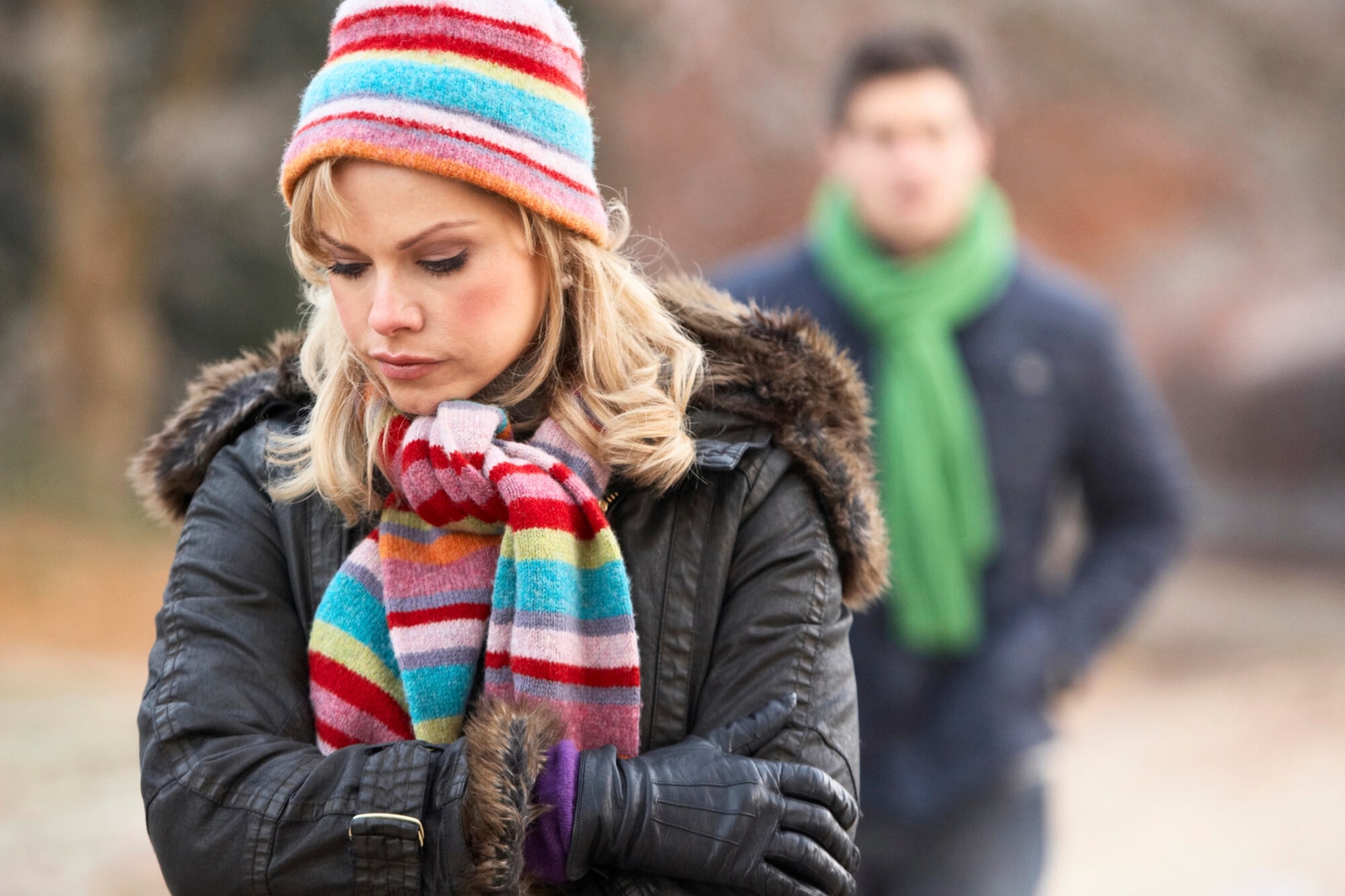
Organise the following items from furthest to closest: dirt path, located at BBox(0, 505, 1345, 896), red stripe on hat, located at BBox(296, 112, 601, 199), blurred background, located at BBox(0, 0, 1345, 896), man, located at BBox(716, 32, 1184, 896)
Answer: blurred background, located at BBox(0, 0, 1345, 896) < dirt path, located at BBox(0, 505, 1345, 896) < man, located at BBox(716, 32, 1184, 896) < red stripe on hat, located at BBox(296, 112, 601, 199)

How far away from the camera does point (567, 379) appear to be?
6.84 feet

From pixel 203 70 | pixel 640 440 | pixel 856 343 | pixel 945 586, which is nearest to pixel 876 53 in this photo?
pixel 856 343

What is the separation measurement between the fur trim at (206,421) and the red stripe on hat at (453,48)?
51cm

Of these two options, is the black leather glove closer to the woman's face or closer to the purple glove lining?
the purple glove lining

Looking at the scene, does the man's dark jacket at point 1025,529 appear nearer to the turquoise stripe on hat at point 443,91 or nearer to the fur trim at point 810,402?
the fur trim at point 810,402

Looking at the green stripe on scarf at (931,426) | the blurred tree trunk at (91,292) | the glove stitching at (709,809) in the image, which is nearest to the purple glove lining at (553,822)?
the glove stitching at (709,809)

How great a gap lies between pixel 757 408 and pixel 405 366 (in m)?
0.51

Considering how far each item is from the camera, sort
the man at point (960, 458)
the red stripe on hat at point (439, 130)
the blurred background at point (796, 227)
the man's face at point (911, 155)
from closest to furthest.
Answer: the red stripe on hat at point (439, 130) < the man at point (960, 458) < the man's face at point (911, 155) < the blurred background at point (796, 227)

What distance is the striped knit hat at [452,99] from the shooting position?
1859 mm

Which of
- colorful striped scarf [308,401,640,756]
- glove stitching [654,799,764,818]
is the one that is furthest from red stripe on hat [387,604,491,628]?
glove stitching [654,799,764,818]

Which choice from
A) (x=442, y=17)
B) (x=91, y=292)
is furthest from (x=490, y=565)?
(x=91, y=292)

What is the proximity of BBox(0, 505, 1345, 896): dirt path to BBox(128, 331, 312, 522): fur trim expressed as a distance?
8.09ft

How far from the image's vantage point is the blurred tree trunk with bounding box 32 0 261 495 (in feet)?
29.7

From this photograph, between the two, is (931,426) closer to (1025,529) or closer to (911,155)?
(1025,529)
